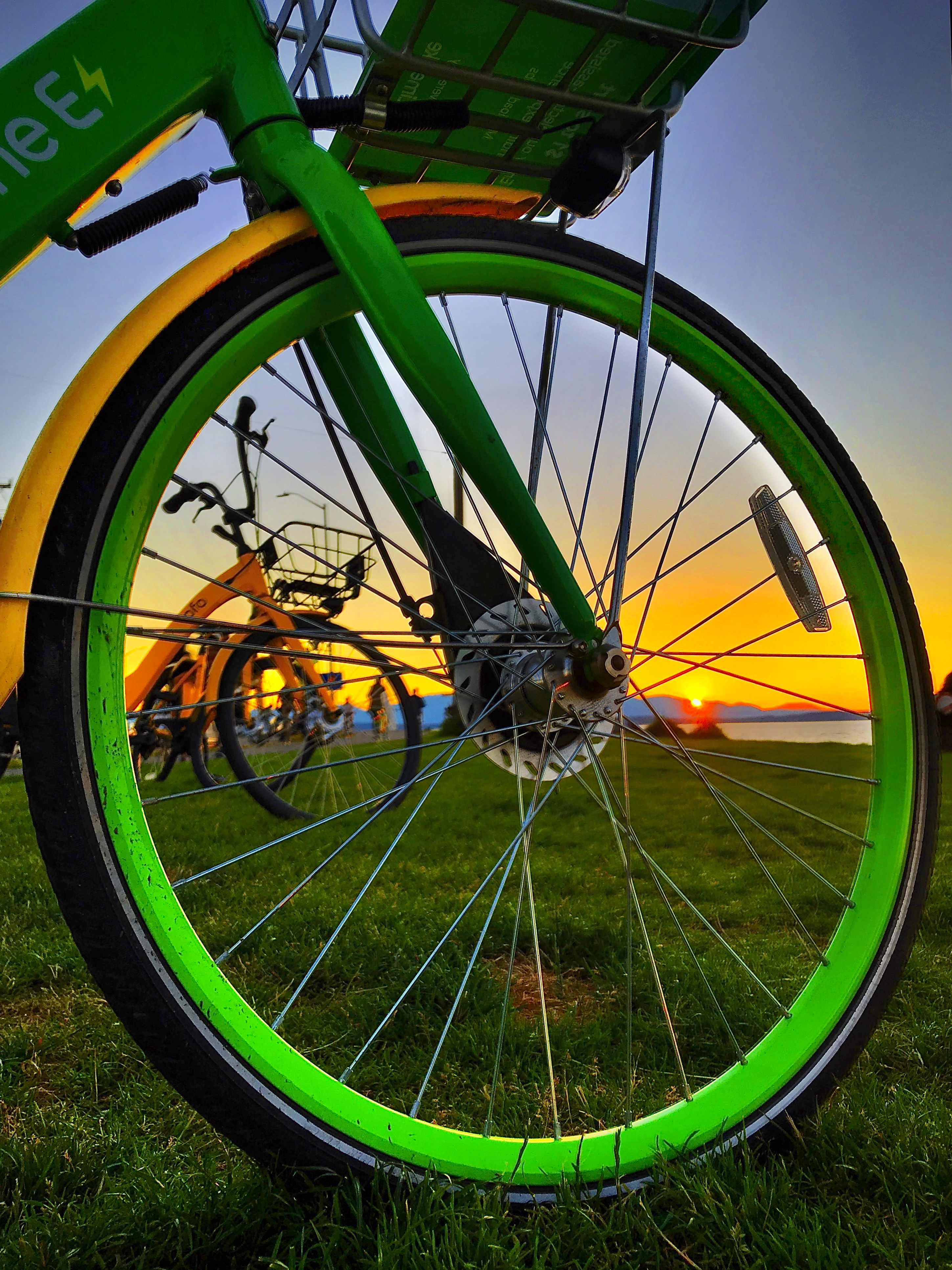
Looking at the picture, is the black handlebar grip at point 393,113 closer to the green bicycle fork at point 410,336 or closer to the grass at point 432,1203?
the green bicycle fork at point 410,336

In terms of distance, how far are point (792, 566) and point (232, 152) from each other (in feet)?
3.27

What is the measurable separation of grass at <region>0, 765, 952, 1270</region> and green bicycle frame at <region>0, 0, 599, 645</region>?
0.68m

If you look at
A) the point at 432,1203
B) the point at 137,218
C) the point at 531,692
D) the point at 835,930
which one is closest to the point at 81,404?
the point at 137,218

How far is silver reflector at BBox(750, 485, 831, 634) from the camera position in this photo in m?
1.26

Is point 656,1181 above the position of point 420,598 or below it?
below

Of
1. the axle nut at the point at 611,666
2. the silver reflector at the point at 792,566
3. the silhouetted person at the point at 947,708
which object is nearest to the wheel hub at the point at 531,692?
the axle nut at the point at 611,666

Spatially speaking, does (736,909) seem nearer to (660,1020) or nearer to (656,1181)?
(660,1020)

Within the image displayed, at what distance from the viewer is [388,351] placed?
958 millimetres

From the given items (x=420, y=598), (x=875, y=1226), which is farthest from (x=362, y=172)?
(x=875, y=1226)

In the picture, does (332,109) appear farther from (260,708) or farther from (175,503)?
(260,708)

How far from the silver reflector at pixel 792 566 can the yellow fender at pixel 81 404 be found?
0.82m

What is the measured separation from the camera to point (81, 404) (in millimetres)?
787

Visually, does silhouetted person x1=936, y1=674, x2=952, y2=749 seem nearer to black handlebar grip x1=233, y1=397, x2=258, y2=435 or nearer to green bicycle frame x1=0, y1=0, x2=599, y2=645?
green bicycle frame x1=0, y1=0, x2=599, y2=645

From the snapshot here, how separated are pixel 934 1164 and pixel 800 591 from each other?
2.58 ft
